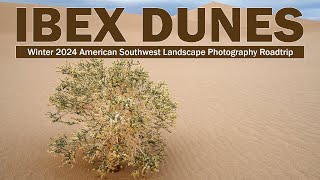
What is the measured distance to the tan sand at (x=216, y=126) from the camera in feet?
25.7

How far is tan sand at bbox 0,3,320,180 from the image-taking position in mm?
7832

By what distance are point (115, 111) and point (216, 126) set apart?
4.88m

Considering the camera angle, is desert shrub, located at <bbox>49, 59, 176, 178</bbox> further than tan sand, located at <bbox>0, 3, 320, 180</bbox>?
No

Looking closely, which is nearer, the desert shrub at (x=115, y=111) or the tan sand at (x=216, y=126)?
the desert shrub at (x=115, y=111)

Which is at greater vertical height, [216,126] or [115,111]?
[115,111]

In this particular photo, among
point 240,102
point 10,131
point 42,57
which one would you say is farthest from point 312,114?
point 42,57

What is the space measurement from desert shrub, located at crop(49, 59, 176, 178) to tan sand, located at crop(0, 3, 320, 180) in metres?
0.86

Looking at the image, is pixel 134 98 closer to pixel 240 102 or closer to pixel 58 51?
pixel 240 102

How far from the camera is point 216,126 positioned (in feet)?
35.5

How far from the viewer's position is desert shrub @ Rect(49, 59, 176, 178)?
6.55 metres

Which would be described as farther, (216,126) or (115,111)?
(216,126)

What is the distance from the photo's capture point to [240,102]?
13859 millimetres

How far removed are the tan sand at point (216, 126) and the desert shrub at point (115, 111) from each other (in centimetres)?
86

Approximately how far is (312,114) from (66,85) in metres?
7.87
